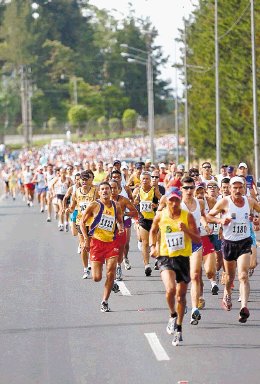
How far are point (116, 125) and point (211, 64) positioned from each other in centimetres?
7668

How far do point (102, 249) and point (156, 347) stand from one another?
343cm

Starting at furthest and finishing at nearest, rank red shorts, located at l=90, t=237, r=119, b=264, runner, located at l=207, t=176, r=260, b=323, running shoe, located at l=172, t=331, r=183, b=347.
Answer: red shorts, located at l=90, t=237, r=119, b=264
runner, located at l=207, t=176, r=260, b=323
running shoe, located at l=172, t=331, r=183, b=347

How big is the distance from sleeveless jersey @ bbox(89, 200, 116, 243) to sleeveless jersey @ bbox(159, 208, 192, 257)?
262cm

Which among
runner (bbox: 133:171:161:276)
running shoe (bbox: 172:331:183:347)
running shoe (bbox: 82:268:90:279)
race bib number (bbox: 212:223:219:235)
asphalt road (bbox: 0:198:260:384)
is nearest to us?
asphalt road (bbox: 0:198:260:384)

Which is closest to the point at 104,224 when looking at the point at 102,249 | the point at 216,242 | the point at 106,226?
the point at 106,226

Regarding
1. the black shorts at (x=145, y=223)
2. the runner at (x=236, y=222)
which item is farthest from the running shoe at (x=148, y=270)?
the runner at (x=236, y=222)

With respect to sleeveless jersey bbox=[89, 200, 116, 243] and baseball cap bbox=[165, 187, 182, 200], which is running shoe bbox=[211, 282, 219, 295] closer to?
sleeveless jersey bbox=[89, 200, 116, 243]

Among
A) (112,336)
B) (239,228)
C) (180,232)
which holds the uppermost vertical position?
(180,232)

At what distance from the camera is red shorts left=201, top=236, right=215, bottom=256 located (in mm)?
17281

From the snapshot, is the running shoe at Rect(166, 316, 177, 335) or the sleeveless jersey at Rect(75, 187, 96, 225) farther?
the sleeveless jersey at Rect(75, 187, 96, 225)

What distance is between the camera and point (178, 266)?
14.2m

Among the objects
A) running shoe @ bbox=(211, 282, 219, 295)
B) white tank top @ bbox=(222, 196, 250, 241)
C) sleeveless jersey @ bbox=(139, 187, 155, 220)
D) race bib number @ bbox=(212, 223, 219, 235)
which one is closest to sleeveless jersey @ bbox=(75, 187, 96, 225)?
sleeveless jersey @ bbox=(139, 187, 155, 220)

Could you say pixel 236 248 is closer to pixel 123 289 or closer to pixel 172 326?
pixel 172 326

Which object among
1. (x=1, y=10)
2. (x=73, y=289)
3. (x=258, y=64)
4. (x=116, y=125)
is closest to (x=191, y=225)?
(x=73, y=289)
